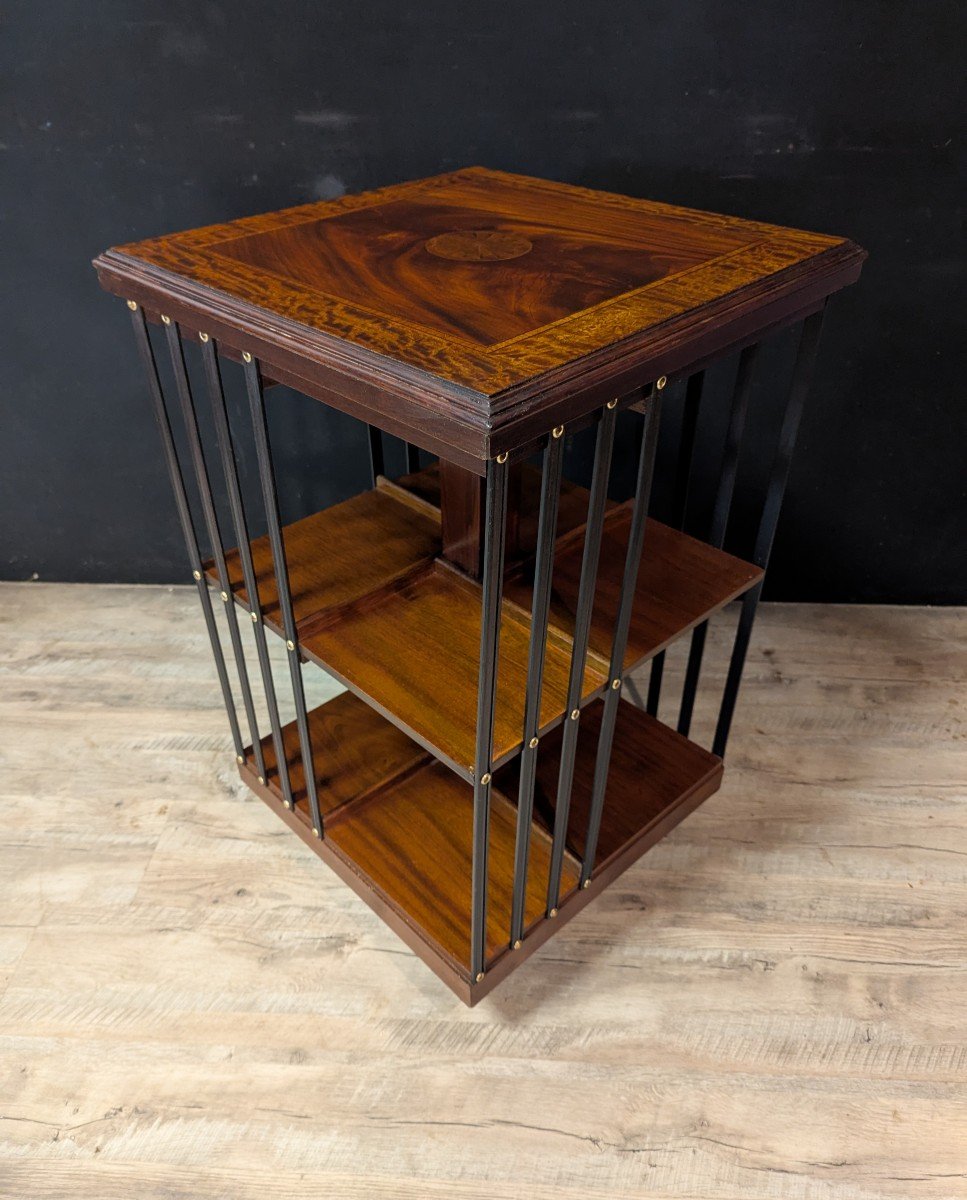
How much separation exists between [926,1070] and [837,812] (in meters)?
0.42

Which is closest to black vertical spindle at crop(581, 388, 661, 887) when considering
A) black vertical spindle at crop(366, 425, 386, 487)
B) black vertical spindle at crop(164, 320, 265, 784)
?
black vertical spindle at crop(164, 320, 265, 784)

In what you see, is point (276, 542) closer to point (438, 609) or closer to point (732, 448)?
point (438, 609)

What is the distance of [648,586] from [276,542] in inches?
19.3

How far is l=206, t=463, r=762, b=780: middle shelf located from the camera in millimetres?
990

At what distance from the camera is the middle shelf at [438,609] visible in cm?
99

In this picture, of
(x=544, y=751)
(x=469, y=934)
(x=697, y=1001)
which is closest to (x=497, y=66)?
(x=544, y=751)

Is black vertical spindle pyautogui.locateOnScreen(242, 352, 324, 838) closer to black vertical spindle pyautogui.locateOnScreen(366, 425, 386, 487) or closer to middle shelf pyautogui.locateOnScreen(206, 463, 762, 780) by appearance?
middle shelf pyautogui.locateOnScreen(206, 463, 762, 780)

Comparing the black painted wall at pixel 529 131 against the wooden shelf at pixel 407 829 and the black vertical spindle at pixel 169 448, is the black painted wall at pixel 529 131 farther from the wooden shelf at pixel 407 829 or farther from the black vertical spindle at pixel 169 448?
the wooden shelf at pixel 407 829

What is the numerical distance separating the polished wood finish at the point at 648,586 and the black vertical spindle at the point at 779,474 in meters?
0.06

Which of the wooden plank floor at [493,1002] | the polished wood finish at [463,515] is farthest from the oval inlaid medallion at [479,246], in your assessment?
the wooden plank floor at [493,1002]

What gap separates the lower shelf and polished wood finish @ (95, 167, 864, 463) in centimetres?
67

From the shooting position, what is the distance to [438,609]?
1138 millimetres

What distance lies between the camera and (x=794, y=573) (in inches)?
74.7

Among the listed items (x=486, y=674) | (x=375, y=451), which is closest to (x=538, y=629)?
(x=486, y=674)
